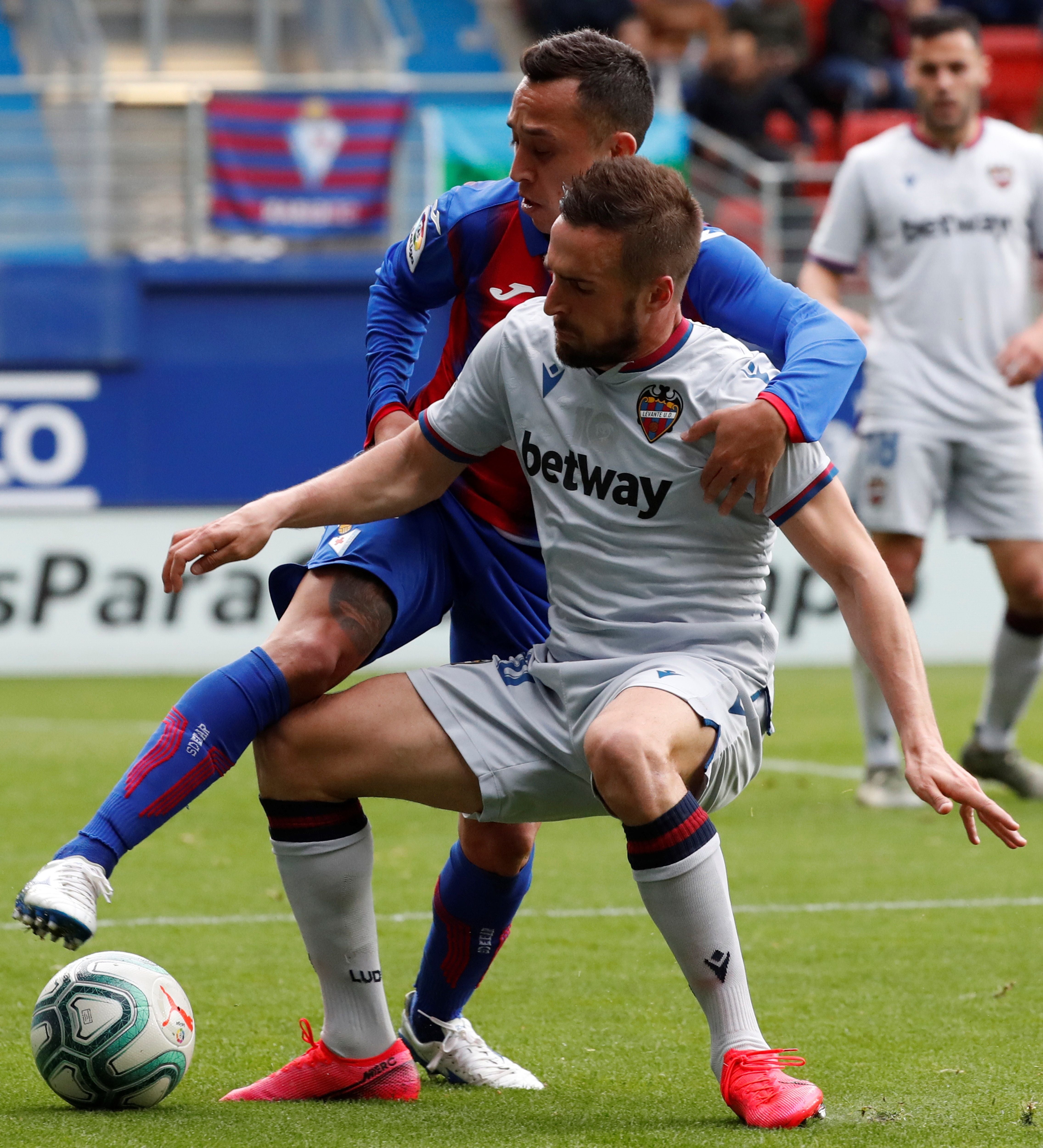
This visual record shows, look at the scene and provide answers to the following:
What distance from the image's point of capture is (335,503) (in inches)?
133

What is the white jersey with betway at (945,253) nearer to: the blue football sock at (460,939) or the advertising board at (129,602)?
the blue football sock at (460,939)

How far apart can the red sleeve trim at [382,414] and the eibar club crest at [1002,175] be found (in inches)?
137

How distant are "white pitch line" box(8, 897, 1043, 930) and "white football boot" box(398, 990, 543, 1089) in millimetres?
1306

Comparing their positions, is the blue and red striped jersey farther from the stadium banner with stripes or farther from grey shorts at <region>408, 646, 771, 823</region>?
the stadium banner with stripes

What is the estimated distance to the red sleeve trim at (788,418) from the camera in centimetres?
306

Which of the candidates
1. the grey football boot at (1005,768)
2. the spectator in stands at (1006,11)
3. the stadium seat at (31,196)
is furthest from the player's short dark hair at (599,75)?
the spectator in stands at (1006,11)

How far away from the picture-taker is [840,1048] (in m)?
3.64

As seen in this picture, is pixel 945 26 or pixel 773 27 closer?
pixel 945 26

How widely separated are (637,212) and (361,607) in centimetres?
97

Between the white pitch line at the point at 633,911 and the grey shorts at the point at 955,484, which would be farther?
the grey shorts at the point at 955,484

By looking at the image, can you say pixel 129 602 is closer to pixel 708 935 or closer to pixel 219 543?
pixel 219 543

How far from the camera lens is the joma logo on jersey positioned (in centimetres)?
320

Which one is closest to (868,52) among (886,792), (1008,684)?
(1008,684)

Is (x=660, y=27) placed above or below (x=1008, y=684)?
below
